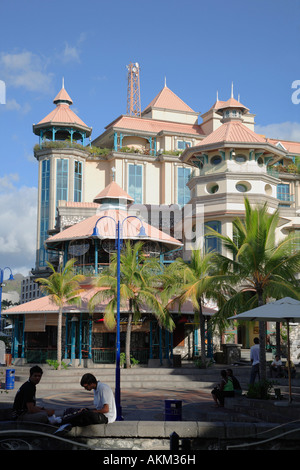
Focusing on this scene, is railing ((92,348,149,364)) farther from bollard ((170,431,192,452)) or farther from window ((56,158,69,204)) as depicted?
window ((56,158,69,204))

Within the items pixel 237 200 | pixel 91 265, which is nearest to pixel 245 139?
pixel 237 200

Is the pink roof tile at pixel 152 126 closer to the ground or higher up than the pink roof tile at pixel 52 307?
higher up

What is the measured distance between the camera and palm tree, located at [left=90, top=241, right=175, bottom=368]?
2655 centimetres

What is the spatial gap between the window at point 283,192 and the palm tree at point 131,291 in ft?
109

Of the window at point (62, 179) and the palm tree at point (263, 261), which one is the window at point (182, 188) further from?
the palm tree at point (263, 261)

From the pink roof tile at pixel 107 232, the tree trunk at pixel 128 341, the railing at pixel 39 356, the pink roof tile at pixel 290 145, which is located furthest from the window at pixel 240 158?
the pink roof tile at pixel 290 145

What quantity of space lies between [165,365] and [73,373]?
5.87 metres

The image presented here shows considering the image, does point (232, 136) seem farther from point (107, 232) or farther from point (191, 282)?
point (191, 282)

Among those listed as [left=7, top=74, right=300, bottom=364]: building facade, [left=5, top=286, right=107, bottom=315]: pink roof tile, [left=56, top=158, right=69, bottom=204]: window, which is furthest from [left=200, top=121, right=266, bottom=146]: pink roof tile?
[left=5, top=286, right=107, bottom=315]: pink roof tile

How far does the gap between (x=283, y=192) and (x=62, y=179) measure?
2290cm

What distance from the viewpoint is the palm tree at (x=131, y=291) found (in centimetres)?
2655

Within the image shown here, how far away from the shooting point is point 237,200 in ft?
128

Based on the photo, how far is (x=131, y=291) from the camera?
27.0 metres
